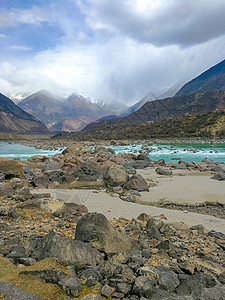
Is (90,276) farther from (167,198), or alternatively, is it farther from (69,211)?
(167,198)

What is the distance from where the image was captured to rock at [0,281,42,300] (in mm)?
2822

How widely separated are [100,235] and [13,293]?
1952 millimetres

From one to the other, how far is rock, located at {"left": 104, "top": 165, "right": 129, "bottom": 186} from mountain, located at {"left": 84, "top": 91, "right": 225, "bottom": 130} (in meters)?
129

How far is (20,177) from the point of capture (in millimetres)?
14188

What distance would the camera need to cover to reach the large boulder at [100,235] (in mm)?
4512

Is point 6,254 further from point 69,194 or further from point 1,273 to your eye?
point 69,194

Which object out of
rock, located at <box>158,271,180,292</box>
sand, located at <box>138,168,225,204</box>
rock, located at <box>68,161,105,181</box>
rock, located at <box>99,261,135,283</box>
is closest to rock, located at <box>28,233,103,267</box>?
rock, located at <box>99,261,135,283</box>

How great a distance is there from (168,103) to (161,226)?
170 metres

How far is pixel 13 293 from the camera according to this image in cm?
287

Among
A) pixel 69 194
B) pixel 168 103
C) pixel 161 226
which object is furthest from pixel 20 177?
pixel 168 103

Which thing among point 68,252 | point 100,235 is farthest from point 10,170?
point 68,252

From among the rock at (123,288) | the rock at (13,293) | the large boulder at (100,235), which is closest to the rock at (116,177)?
the large boulder at (100,235)

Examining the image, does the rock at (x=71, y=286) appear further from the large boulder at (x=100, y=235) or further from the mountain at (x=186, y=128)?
the mountain at (x=186, y=128)

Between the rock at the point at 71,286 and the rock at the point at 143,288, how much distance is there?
0.74 metres
